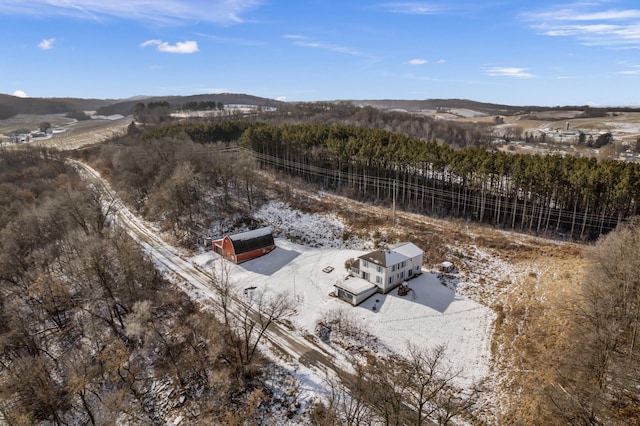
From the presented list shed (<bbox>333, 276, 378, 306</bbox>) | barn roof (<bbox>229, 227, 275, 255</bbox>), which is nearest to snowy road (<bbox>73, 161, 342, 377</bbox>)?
barn roof (<bbox>229, 227, 275, 255</bbox>)

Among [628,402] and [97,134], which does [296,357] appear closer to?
[628,402]

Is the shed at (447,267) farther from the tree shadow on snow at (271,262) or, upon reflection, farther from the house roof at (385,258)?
the tree shadow on snow at (271,262)

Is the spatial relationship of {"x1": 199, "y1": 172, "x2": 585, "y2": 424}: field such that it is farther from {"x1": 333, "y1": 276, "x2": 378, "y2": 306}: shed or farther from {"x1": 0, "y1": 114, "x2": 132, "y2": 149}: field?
{"x1": 0, "y1": 114, "x2": 132, "y2": 149}: field

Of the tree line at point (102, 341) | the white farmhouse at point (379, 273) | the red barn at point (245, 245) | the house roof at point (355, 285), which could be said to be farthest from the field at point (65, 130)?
the white farmhouse at point (379, 273)

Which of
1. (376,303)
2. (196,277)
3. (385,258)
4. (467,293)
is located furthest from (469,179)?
(196,277)

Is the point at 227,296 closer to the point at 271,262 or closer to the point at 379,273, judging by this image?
the point at 271,262

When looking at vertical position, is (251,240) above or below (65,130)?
below
